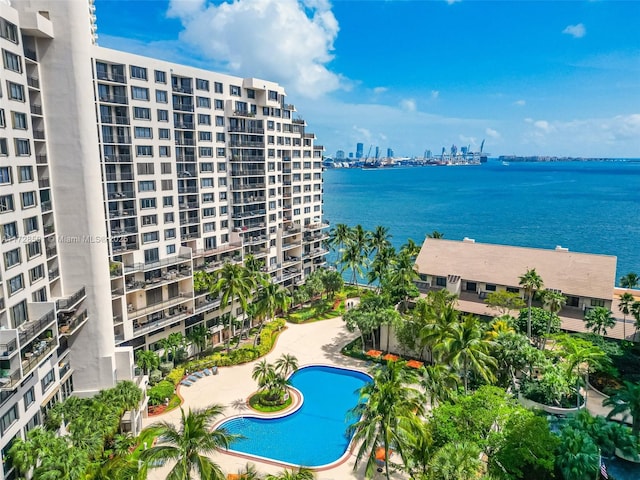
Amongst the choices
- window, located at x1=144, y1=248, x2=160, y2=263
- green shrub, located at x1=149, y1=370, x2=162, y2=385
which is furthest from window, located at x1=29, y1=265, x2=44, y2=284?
green shrub, located at x1=149, y1=370, x2=162, y2=385

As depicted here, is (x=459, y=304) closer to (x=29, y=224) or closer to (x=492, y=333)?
(x=492, y=333)

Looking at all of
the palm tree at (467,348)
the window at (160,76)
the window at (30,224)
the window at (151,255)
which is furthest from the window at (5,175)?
the palm tree at (467,348)

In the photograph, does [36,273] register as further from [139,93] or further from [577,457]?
[577,457]

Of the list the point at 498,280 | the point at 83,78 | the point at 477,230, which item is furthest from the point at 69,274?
the point at 477,230

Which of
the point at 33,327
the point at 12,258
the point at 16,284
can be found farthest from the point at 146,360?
the point at 12,258

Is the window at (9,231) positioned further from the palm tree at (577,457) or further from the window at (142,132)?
the palm tree at (577,457)

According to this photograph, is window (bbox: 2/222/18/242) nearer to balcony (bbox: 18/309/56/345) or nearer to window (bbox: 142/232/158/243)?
balcony (bbox: 18/309/56/345)
